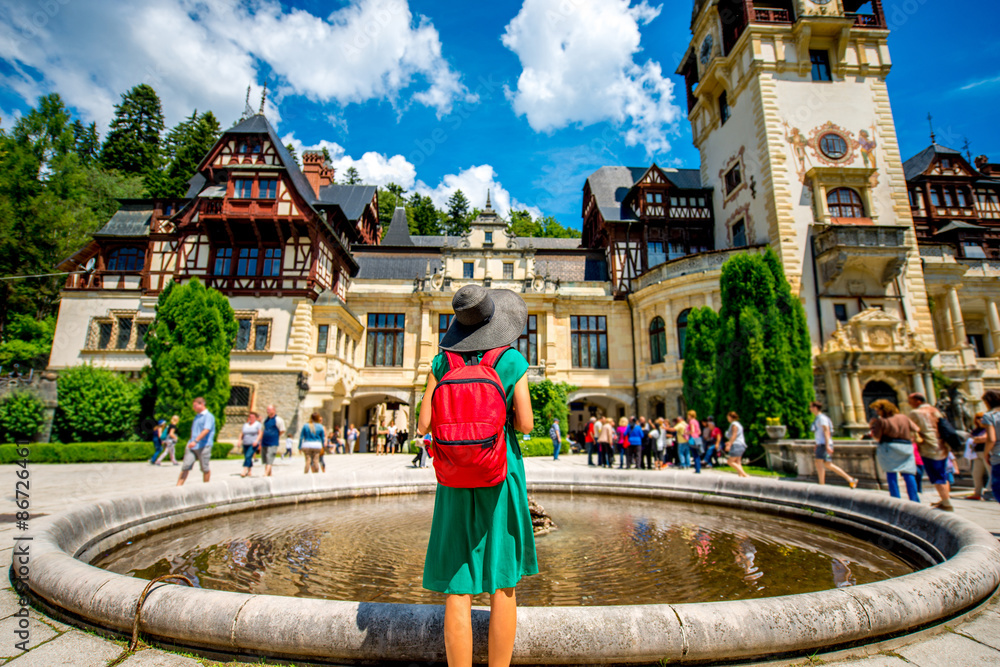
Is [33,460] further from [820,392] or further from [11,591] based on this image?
[820,392]

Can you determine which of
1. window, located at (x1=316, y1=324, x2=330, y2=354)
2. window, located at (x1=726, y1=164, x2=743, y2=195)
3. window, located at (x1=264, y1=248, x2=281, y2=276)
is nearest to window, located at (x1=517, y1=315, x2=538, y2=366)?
window, located at (x1=316, y1=324, x2=330, y2=354)

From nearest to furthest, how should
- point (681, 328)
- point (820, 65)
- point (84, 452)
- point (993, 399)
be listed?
point (993, 399), point (84, 452), point (681, 328), point (820, 65)

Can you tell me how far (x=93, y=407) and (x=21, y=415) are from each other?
6.64 ft

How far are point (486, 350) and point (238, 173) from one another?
2576 centimetres

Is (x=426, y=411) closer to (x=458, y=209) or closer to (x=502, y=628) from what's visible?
(x=502, y=628)

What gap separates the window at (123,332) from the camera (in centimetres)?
2380

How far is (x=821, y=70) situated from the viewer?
25141 mm

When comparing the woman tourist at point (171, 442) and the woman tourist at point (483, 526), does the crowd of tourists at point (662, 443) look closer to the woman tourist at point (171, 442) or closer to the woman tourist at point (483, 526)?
the woman tourist at point (483, 526)

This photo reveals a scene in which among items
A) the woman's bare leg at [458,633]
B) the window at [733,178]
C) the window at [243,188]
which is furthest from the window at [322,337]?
the window at [733,178]

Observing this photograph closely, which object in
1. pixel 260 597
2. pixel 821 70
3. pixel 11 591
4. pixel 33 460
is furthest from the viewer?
pixel 821 70

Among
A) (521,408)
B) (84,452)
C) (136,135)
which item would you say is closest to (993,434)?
(521,408)

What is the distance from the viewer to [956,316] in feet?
86.3

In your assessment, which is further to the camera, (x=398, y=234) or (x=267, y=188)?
(x=398, y=234)

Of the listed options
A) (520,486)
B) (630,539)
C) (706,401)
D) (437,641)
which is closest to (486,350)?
(520,486)
